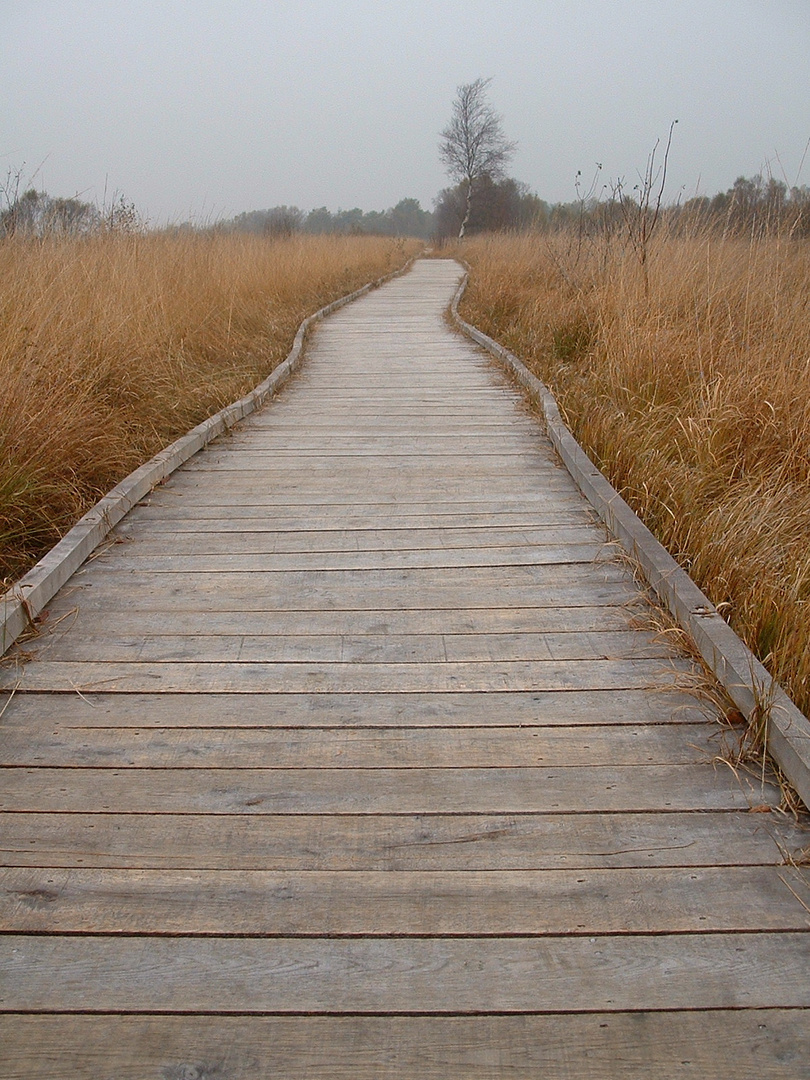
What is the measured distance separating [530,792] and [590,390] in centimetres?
399

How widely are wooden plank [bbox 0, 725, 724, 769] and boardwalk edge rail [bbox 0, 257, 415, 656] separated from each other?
23.2 inches

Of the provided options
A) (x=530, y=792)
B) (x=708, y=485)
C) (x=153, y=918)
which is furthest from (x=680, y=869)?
(x=708, y=485)

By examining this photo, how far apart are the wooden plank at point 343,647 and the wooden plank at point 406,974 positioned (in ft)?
3.73

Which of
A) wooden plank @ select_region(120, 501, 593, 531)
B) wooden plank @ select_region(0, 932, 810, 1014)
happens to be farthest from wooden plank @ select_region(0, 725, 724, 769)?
wooden plank @ select_region(120, 501, 593, 531)

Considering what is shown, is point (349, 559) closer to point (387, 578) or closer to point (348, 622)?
point (387, 578)

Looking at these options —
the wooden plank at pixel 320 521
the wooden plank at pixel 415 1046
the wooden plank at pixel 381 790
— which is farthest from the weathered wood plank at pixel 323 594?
the wooden plank at pixel 415 1046

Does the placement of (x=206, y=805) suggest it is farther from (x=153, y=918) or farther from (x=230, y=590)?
(x=230, y=590)

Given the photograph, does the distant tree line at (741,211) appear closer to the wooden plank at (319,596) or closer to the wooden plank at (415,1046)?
the wooden plank at (319,596)

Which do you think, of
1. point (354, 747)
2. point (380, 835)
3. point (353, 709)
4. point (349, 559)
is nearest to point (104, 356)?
point (349, 559)

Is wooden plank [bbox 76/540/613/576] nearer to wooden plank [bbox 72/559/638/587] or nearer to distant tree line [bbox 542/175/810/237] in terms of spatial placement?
wooden plank [bbox 72/559/638/587]

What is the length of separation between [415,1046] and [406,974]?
143 mm

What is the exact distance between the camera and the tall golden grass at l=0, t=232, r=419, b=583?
148 inches

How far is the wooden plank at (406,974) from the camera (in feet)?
4.97

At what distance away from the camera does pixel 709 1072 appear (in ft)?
4.58
